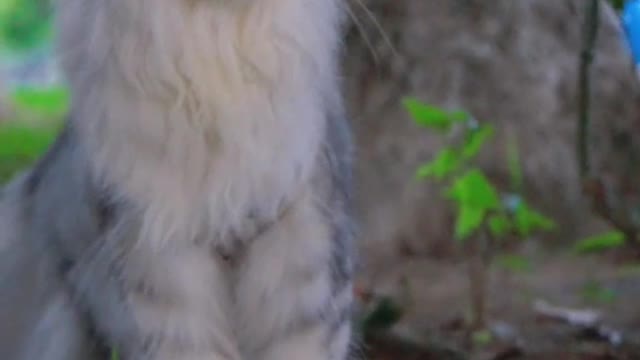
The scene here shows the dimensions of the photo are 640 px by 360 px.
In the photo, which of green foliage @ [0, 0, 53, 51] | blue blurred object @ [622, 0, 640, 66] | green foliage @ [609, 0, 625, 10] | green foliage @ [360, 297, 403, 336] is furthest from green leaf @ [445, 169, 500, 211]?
green foliage @ [0, 0, 53, 51]

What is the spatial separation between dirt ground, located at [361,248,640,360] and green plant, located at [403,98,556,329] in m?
0.09

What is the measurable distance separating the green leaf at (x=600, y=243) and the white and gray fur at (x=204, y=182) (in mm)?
1638

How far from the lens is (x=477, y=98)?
5.07m

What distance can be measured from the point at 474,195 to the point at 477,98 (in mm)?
1043

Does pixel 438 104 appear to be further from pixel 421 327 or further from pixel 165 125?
pixel 165 125

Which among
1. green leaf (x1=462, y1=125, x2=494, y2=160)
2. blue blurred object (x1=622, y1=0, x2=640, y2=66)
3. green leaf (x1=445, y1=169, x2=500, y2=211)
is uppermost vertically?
blue blurred object (x1=622, y1=0, x2=640, y2=66)

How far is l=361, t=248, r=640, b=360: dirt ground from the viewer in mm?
4297

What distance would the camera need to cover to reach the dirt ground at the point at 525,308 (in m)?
4.30

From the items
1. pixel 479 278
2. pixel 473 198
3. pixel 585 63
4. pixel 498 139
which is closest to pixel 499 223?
pixel 473 198

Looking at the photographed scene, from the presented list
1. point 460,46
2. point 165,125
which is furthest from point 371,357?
point 165,125

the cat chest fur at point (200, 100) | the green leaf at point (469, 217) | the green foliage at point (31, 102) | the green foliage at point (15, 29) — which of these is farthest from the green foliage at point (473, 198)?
the green foliage at point (31, 102)

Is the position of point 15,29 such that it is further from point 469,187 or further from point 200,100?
point 200,100

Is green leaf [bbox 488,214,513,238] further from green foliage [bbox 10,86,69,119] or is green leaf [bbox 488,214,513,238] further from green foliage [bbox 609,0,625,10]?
green foliage [bbox 10,86,69,119]

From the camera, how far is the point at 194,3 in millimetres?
2875
